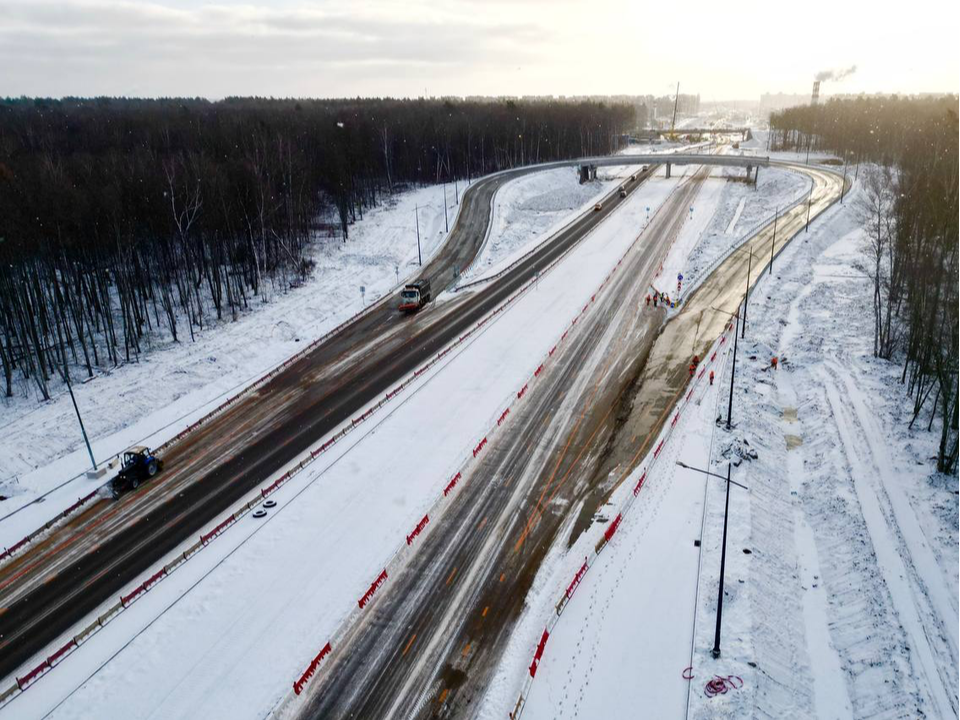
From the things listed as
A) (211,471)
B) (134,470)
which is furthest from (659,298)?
(134,470)

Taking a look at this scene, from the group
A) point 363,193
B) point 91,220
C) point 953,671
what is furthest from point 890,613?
point 363,193

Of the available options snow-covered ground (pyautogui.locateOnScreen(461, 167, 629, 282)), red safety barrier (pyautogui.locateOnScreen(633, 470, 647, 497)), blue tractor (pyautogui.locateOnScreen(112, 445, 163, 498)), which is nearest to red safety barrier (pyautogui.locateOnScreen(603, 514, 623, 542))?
red safety barrier (pyautogui.locateOnScreen(633, 470, 647, 497))

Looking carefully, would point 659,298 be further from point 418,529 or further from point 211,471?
point 211,471

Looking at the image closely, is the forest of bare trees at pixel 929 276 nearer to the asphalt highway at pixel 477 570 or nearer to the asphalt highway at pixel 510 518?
the asphalt highway at pixel 510 518

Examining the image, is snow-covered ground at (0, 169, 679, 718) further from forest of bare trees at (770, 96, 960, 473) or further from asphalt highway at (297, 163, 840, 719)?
forest of bare trees at (770, 96, 960, 473)

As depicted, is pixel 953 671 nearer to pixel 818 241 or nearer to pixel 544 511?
pixel 544 511

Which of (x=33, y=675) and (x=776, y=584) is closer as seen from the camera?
(x=33, y=675)

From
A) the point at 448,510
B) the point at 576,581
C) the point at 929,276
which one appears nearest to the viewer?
the point at 576,581
